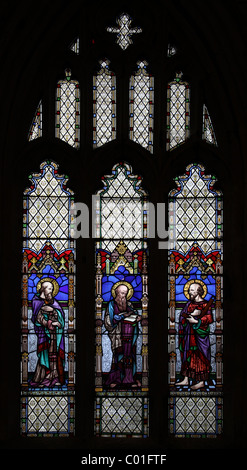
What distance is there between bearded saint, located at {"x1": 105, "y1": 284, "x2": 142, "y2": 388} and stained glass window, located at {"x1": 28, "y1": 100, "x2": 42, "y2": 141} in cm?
160

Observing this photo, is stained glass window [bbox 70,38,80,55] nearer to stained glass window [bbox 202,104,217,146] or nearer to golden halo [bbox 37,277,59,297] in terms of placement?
stained glass window [bbox 202,104,217,146]

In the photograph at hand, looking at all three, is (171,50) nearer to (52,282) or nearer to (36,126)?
(36,126)

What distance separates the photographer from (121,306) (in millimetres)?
6629

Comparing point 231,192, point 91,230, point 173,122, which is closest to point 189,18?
point 173,122

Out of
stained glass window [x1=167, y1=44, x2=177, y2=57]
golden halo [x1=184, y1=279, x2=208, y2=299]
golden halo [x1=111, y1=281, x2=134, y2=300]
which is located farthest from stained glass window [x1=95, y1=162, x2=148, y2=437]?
stained glass window [x1=167, y1=44, x2=177, y2=57]

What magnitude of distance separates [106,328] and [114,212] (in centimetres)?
105

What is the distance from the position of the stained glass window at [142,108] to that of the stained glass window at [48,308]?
81cm

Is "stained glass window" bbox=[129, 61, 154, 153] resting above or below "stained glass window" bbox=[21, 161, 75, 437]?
above

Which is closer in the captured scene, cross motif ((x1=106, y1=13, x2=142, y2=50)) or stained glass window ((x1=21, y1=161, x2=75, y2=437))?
stained glass window ((x1=21, y1=161, x2=75, y2=437))

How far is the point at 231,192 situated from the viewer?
21.7 ft

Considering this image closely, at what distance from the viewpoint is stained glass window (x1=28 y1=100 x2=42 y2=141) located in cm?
684

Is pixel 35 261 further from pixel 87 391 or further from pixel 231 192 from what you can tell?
pixel 231 192

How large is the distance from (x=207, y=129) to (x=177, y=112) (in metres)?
0.32

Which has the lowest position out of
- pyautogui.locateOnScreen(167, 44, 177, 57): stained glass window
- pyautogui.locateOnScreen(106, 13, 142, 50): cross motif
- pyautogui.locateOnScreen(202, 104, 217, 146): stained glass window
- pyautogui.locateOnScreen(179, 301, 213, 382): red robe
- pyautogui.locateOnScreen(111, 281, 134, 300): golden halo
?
pyautogui.locateOnScreen(179, 301, 213, 382): red robe
